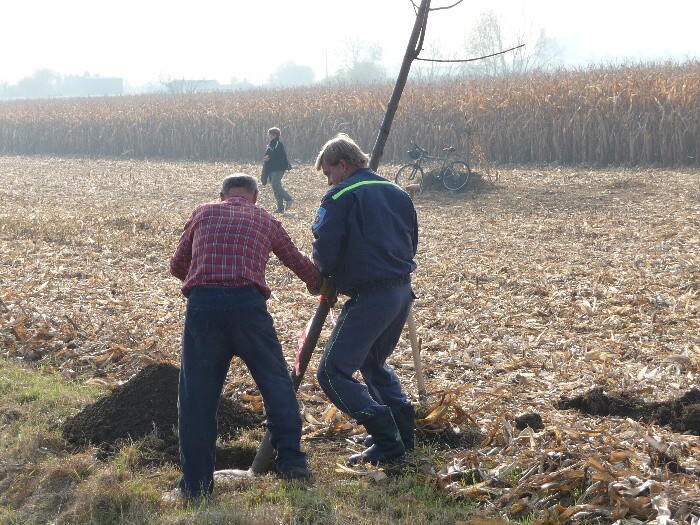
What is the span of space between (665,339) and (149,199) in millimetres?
14588

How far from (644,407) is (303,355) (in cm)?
246

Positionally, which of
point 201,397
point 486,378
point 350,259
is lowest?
point 486,378

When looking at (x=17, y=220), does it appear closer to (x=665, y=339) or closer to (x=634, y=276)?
(x=634, y=276)

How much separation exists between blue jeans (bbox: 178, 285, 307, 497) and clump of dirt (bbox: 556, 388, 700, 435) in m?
2.25

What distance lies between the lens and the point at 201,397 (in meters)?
4.63

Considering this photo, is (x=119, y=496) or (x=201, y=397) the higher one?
(x=201, y=397)

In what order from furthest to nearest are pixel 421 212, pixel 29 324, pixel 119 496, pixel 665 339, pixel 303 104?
pixel 303 104
pixel 421 212
pixel 29 324
pixel 665 339
pixel 119 496

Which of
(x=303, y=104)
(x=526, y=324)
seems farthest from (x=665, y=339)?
(x=303, y=104)

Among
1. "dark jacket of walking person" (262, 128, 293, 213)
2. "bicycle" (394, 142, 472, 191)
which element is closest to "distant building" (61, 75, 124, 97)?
"bicycle" (394, 142, 472, 191)

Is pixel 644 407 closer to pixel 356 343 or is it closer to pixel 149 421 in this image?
pixel 356 343

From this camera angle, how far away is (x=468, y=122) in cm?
2466

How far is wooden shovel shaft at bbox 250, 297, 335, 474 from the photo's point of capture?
194 inches

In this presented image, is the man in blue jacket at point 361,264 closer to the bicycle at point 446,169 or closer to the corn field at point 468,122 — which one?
the bicycle at point 446,169

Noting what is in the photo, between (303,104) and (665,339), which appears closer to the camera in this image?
(665,339)
